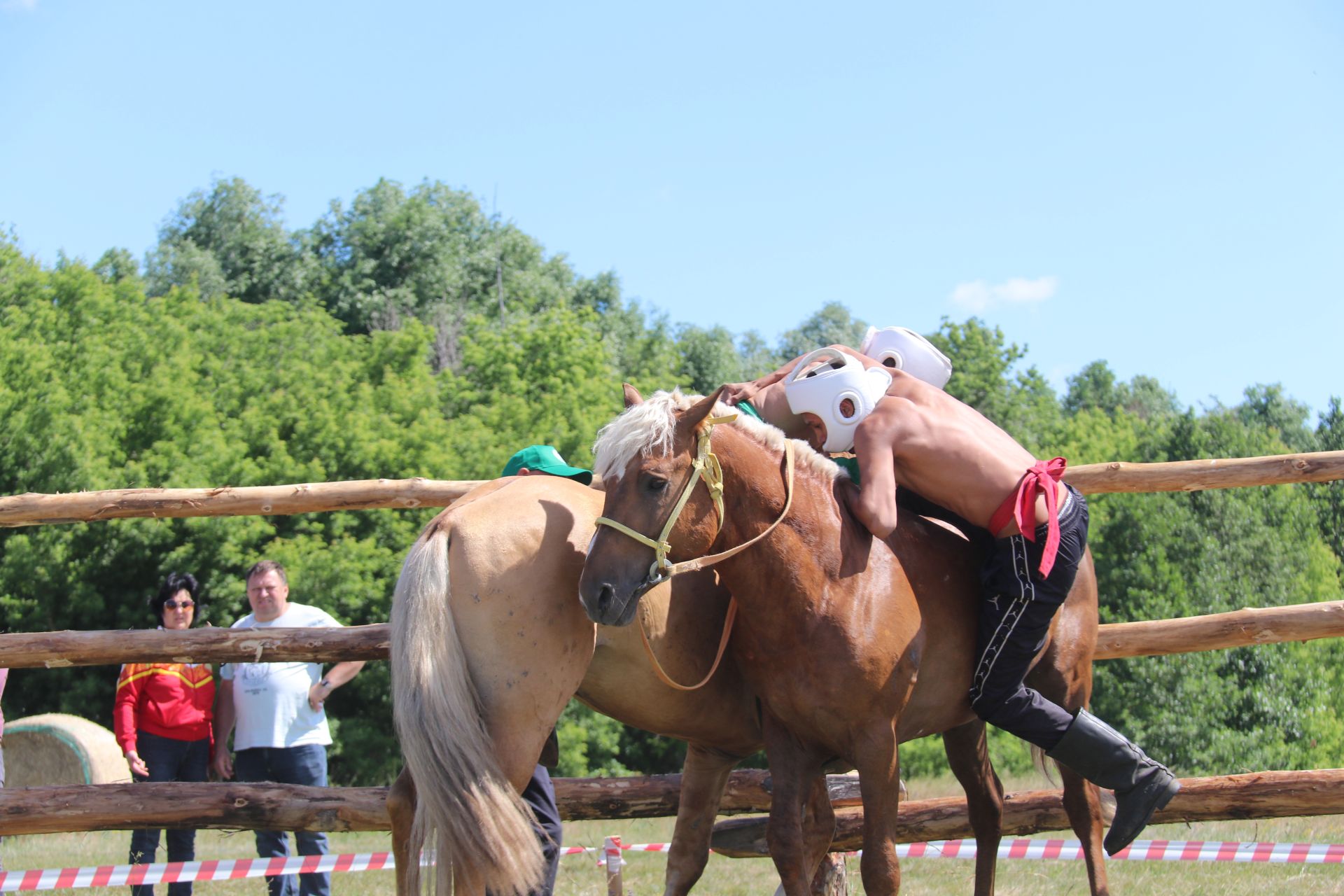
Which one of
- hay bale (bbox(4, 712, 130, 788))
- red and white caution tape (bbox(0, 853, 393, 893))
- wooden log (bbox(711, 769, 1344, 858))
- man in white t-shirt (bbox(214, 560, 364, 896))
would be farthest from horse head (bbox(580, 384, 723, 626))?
hay bale (bbox(4, 712, 130, 788))

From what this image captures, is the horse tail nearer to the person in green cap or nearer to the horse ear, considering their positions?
the person in green cap

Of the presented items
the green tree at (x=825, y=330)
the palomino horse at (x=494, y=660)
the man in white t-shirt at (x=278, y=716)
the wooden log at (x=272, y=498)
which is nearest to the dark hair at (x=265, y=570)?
the man in white t-shirt at (x=278, y=716)

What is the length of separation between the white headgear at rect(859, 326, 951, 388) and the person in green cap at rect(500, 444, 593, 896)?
53.1 inches

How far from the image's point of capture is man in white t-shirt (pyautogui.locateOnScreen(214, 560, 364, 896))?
20.7 feet

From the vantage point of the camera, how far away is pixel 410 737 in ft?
11.5

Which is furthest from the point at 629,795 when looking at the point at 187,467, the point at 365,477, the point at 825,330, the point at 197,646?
the point at 825,330

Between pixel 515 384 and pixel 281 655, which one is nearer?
pixel 281 655

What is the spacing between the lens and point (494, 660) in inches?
144

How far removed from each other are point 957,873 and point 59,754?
1042 centimetres

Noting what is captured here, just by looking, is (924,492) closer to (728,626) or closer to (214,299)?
(728,626)

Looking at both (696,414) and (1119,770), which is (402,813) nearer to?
(696,414)

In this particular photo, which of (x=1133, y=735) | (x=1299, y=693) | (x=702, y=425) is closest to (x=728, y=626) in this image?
(x=702, y=425)

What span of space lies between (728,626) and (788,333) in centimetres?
5267

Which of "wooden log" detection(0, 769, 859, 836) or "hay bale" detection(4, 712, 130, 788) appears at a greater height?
"wooden log" detection(0, 769, 859, 836)
